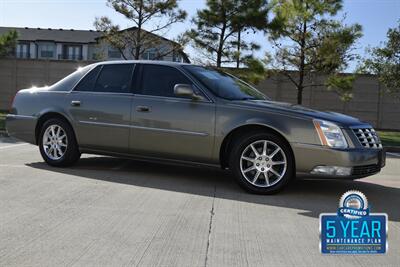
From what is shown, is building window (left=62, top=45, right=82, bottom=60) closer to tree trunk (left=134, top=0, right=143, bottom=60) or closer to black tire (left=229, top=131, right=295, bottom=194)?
tree trunk (left=134, top=0, right=143, bottom=60)

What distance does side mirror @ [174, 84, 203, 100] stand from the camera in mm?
6105

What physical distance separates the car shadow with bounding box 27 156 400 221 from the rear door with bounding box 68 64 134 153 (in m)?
0.46

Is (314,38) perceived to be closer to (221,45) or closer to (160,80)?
(221,45)

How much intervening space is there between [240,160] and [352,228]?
9.24 ft

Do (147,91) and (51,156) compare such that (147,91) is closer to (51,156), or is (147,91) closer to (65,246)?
(51,156)

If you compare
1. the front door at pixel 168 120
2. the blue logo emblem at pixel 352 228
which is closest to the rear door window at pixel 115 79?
the front door at pixel 168 120

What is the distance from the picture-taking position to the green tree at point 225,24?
1994 centimetres

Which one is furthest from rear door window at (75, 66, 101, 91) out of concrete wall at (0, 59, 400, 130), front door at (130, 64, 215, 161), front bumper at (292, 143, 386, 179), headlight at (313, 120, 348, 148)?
concrete wall at (0, 59, 400, 130)

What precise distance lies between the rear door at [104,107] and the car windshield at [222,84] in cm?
96

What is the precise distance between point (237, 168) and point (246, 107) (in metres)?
0.72

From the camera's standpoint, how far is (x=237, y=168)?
19.3ft

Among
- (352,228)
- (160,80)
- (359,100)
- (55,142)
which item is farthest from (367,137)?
(359,100)

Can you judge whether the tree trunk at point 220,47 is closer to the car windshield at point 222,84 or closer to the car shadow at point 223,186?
the car shadow at point 223,186

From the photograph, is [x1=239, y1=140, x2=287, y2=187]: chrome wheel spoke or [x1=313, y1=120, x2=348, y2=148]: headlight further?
[x1=239, y1=140, x2=287, y2=187]: chrome wheel spoke
